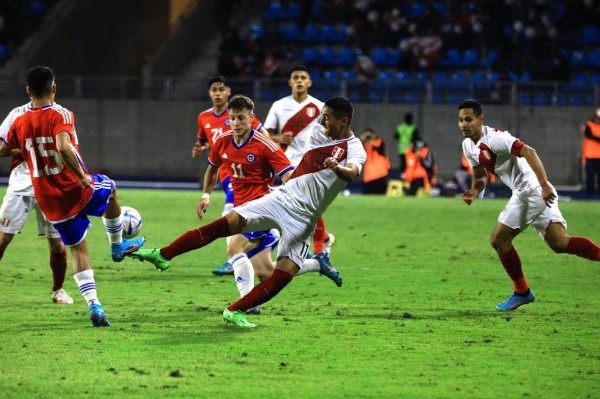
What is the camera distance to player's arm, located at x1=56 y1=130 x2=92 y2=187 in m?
9.46

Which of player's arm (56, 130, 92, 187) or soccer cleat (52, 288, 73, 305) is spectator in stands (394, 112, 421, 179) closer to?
soccer cleat (52, 288, 73, 305)

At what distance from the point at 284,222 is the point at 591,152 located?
64.1ft

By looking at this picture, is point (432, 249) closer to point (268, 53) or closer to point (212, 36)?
point (268, 53)

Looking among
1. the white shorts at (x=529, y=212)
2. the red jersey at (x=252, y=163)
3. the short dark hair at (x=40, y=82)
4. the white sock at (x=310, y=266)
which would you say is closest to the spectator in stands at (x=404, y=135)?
the white shorts at (x=529, y=212)

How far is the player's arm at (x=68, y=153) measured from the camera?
9.46m

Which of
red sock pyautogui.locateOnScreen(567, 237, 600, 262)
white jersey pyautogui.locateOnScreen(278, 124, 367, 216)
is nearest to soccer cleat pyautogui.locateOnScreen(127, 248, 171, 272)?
white jersey pyautogui.locateOnScreen(278, 124, 367, 216)

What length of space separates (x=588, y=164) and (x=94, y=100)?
47.2 feet

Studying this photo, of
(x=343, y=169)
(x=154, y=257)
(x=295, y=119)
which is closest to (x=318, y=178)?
(x=343, y=169)

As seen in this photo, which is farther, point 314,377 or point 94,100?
point 94,100

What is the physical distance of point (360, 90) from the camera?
32.5 meters

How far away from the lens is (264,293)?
9.62 metres

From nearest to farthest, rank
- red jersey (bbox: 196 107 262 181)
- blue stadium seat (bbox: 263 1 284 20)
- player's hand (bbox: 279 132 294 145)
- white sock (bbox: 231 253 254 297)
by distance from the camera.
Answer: white sock (bbox: 231 253 254 297)
red jersey (bbox: 196 107 262 181)
player's hand (bbox: 279 132 294 145)
blue stadium seat (bbox: 263 1 284 20)

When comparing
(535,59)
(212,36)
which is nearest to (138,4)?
(212,36)

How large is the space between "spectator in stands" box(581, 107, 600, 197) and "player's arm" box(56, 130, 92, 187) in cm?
2001
